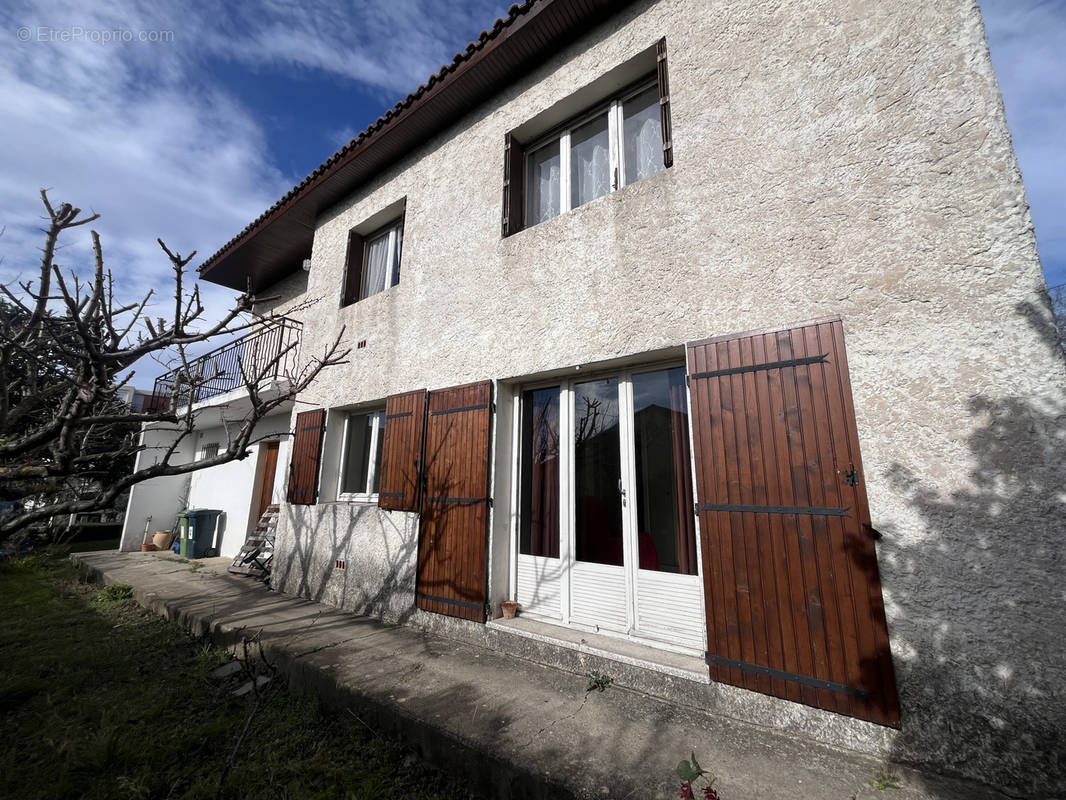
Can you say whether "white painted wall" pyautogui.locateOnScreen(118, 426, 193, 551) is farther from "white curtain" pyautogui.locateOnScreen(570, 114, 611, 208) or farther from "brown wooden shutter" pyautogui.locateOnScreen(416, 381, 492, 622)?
"white curtain" pyautogui.locateOnScreen(570, 114, 611, 208)

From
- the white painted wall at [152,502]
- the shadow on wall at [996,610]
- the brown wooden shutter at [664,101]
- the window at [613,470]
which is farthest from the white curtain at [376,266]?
the white painted wall at [152,502]

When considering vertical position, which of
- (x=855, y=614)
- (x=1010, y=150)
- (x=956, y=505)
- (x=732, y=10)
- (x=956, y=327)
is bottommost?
(x=855, y=614)

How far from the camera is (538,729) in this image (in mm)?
2441

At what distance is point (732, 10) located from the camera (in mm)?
3402

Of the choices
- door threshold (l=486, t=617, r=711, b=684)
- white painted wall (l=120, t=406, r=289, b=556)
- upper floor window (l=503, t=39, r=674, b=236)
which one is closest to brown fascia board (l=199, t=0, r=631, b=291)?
upper floor window (l=503, t=39, r=674, b=236)

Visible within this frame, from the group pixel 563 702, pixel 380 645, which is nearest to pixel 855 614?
pixel 563 702

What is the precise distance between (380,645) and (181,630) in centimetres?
275

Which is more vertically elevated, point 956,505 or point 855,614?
point 956,505

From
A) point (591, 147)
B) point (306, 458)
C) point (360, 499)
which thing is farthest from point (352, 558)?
point (591, 147)

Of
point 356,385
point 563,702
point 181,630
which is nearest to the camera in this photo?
point 563,702

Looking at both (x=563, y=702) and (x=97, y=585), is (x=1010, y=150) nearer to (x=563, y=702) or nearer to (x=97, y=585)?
(x=563, y=702)

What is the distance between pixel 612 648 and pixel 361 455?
414cm

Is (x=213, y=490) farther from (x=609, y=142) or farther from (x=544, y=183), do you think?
(x=609, y=142)

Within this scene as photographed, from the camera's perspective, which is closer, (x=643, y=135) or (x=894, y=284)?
(x=894, y=284)
